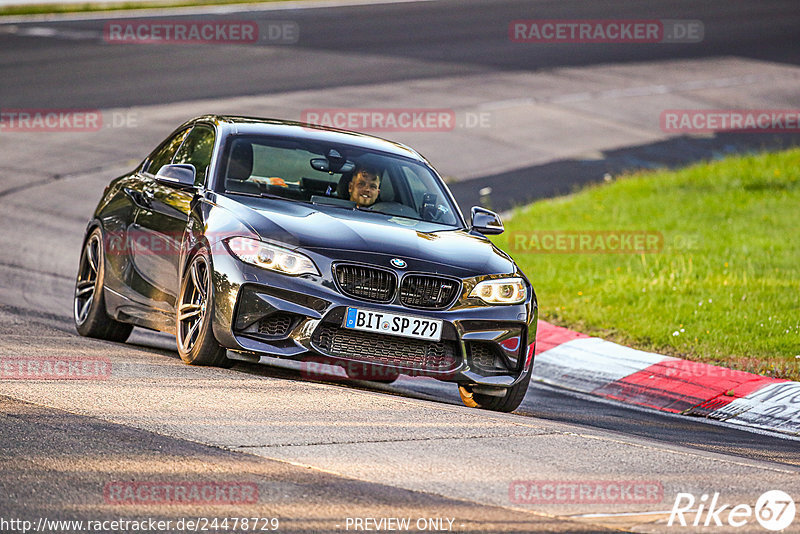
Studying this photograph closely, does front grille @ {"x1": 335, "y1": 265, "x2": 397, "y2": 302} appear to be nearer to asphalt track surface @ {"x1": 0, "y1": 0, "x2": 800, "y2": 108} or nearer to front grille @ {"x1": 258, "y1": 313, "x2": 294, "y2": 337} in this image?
front grille @ {"x1": 258, "y1": 313, "x2": 294, "y2": 337}

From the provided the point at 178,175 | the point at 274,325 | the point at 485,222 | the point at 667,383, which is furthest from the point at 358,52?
the point at 274,325

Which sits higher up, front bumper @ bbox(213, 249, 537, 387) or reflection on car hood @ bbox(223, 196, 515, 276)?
reflection on car hood @ bbox(223, 196, 515, 276)

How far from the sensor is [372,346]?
747 cm

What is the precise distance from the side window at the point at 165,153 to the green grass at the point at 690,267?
13.2 feet

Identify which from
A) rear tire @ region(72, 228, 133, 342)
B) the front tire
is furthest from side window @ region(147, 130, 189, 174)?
the front tire

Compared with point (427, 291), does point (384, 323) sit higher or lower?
lower

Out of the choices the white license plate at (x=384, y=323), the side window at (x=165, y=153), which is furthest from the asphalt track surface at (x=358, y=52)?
the white license plate at (x=384, y=323)

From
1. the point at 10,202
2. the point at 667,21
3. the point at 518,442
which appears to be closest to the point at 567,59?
the point at 667,21

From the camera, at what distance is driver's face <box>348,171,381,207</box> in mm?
8734

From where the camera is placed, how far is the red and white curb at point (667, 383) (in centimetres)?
913

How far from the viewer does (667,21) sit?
1503 inches

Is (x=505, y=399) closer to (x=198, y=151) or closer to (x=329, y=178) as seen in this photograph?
(x=329, y=178)

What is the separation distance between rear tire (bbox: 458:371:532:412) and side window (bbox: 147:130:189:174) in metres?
2.88

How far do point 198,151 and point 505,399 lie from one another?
111 inches
